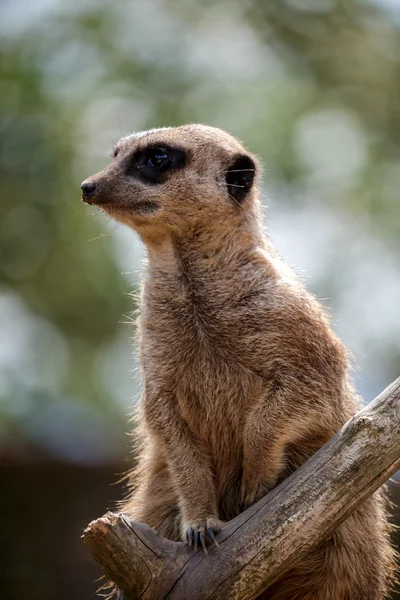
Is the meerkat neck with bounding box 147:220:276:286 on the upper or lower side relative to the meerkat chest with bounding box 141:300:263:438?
upper

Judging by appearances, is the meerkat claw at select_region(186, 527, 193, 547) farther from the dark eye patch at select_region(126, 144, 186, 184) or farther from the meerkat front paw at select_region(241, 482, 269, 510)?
the dark eye patch at select_region(126, 144, 186, 184)

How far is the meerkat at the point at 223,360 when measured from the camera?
444 centimetres

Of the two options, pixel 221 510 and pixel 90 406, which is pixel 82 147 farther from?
pixel 221 510

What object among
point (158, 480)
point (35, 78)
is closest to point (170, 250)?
point (158, 480)

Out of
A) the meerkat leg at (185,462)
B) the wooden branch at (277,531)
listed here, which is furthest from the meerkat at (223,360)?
the wooden branch at (277,531)

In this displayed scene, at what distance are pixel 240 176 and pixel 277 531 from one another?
6.61 ft

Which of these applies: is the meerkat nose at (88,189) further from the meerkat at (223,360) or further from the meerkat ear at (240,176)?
the meerkat ear at (240,176)

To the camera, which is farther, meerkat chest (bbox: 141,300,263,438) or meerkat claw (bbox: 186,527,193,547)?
meerkat chest (bbox: 141,300,263,438)

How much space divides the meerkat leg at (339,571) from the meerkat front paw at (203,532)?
1.62 feet

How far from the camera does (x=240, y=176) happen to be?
16.4 feet

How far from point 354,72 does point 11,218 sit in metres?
3.99

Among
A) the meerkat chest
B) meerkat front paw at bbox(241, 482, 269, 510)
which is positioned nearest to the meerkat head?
the meerkat chest

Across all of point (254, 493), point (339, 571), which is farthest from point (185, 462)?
point (339, 571)

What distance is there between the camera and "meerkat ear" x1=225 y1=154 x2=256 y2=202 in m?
4.94
